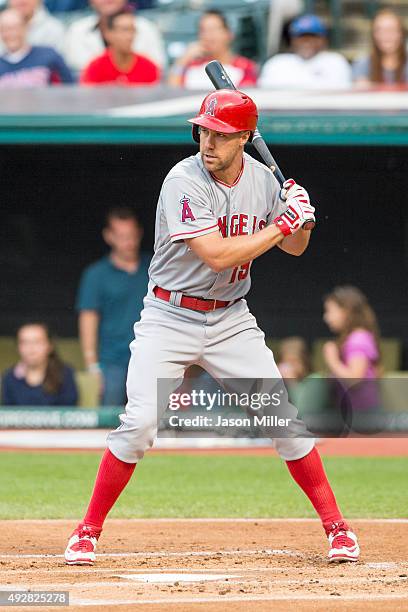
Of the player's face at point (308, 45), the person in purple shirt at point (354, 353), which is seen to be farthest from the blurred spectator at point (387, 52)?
the person in purple shirt at point (354, 353)

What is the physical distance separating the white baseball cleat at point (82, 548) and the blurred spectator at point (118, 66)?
522 cm

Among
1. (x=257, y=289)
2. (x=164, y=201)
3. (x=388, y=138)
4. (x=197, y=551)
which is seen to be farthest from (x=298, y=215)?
(x=257, y=289)

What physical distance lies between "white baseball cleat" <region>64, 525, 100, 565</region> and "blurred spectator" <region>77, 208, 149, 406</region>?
4.64m

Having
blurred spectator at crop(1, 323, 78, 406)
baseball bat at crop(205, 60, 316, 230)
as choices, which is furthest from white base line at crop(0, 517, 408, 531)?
blurred spectator at crop(1, 323, 78, 406)

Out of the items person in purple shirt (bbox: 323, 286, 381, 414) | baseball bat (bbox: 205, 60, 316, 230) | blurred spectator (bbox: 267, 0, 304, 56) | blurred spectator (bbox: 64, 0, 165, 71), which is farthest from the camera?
blurred spectator (bbox: 267, 0, 304, 56)

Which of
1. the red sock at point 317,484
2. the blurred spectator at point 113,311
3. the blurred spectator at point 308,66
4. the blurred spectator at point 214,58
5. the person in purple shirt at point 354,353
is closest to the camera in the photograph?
the red sock at point 317,484

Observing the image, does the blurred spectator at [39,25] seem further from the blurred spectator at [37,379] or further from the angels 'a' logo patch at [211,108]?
the angels 'a' logo patch at [211,108]

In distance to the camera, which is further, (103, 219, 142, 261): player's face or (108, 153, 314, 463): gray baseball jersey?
(103, 219, 142, 261): player's face

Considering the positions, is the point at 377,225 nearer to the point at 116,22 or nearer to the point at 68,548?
the point at 116,22

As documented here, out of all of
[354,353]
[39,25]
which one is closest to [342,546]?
[354,353]

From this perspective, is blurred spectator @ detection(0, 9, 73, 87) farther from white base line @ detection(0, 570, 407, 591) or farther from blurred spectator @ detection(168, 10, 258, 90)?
white base line @ detection(0, 570, 407, 591)

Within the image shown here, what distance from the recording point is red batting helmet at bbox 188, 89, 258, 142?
425cm

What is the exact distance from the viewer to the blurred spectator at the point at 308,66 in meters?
9.20

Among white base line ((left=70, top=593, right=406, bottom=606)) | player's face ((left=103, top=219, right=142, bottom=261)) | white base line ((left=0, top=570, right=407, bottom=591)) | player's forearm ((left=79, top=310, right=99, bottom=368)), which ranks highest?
player's face ((left=103, top=219, right=142, bottom=261))
